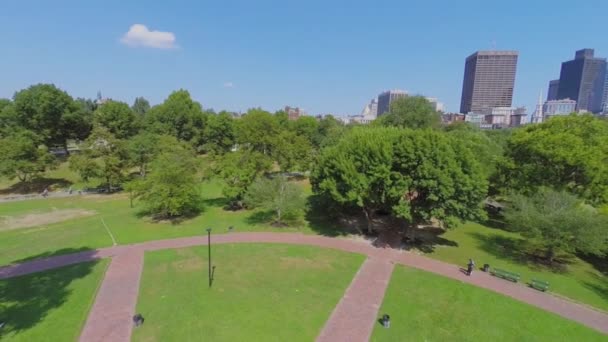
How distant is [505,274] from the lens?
17.2 meters

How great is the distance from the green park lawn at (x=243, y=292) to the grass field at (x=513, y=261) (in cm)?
864

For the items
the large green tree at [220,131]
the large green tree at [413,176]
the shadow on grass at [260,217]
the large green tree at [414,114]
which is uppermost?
the large green tree at [414,114]

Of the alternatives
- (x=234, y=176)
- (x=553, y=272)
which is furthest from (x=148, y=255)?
(x=553, y=272)

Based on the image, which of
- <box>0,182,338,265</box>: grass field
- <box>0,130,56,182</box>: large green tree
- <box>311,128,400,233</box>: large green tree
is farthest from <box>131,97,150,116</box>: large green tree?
<box>311,128,400,233</box>: large green tree

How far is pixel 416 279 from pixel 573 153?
59.8 feet

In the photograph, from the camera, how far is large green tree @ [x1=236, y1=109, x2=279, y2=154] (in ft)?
153

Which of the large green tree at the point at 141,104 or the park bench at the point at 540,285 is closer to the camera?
the park bench at the point at 540,285

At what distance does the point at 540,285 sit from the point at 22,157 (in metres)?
59.3

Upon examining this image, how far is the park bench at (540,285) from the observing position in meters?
15.8

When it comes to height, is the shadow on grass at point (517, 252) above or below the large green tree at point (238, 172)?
below

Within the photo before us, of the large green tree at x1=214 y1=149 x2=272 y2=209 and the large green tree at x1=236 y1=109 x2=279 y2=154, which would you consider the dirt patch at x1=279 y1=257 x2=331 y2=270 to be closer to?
the large green tree at x1=214 y1=149 x2=272 y2=209

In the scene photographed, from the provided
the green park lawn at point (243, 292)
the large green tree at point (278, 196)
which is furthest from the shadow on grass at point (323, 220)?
the green park lawn at point (243, 292)

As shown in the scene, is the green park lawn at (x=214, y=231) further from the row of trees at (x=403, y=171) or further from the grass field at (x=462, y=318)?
the grass field at (x=462, y=318)

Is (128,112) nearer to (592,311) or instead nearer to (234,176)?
(234,176)
